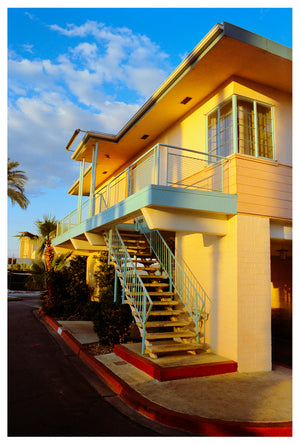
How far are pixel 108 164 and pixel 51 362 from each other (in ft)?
35.0

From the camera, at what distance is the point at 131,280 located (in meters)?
9.99

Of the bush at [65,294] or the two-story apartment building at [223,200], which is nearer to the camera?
the two-story apartment building at [223,200]

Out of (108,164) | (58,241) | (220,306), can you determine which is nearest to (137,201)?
(220,306)

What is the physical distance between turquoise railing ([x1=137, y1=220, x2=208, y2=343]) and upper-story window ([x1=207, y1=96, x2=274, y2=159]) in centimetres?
314

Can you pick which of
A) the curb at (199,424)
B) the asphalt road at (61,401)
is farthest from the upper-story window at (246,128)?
the asphalt road at (61,401)

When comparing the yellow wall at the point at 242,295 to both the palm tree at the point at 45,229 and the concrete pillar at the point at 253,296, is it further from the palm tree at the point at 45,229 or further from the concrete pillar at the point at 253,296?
the palm tree at the point at 45,229

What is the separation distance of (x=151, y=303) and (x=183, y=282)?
7.82 ft

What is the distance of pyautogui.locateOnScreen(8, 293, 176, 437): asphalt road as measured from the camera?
179 inches

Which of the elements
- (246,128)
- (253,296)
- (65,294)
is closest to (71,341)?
(253,296)

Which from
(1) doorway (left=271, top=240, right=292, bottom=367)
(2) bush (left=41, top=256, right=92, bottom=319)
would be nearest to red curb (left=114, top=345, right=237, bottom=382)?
(1) doorway (left=271, top=240, right=292, bottom=367)

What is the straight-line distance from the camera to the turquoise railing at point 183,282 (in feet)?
27.5

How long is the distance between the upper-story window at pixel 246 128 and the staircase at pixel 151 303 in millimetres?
4002

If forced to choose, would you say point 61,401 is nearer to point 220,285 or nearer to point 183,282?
point 220,285
